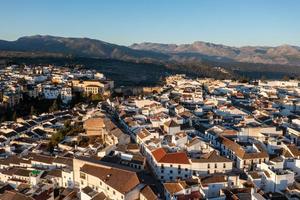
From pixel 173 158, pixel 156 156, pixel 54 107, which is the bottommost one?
pixel 54 107

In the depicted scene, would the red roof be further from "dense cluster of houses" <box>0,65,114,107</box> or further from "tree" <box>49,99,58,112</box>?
"dense cluster of houses" <box>0,65,114,107</box>

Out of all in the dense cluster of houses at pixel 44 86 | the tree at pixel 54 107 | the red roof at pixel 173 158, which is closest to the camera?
the red roof at pixel 173 158

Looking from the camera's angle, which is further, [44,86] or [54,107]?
[44,86]

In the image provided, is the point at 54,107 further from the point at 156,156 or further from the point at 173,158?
the point at 173,158

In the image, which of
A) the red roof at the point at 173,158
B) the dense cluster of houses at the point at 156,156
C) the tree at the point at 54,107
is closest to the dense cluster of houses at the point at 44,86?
the tree at the point at 54,107

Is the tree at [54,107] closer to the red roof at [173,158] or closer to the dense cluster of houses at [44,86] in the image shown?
the dense cluster of houses at [44,86]

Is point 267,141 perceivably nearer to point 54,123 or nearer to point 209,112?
point 209,112

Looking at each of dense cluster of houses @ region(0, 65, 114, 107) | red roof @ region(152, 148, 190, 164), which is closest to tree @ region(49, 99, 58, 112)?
dense cluster of houses @ region(0, 65, 114, 107)

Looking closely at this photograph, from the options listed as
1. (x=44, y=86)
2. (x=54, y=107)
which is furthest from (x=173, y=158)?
(x=44, y=86)

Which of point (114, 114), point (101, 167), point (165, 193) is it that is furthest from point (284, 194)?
point (114, 114)
